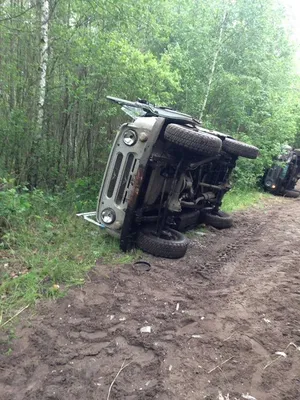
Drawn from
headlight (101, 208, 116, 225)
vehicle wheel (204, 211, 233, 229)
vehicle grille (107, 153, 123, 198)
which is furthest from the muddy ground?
vehicle wheel (204, 211, 233, 229)

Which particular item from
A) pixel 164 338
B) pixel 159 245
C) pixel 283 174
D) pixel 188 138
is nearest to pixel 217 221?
pixel 159 245

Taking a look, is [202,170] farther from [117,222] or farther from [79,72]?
[79,72]

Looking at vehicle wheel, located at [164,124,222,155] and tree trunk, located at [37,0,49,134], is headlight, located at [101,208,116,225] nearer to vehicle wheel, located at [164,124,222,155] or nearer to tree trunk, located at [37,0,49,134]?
vehicle wheel, located at [164,124,222,155]

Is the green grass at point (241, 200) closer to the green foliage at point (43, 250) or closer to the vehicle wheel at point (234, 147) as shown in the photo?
the vehicle wheel at point (234, 147)

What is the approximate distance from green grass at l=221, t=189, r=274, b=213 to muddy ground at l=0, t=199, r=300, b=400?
3303 millimetres

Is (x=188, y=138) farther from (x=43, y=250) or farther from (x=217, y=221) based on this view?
(x=217, y=221)

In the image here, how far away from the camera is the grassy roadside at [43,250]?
252 cm

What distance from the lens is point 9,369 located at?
5.76 ft

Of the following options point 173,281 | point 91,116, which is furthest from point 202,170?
point 91,116

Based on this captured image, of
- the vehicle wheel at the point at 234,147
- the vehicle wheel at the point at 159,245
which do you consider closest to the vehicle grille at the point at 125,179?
the vehicle wheel at the point at 159,245

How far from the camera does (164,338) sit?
6.93 ft

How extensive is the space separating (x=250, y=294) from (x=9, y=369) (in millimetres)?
2075

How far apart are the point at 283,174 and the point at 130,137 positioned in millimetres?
7636

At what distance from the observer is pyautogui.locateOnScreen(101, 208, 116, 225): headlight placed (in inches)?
137
